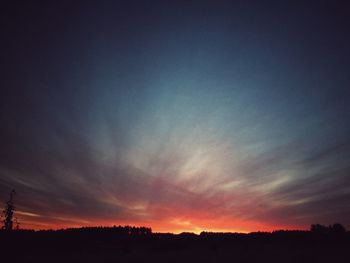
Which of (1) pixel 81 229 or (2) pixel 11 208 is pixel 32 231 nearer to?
(1) pixel 81 229

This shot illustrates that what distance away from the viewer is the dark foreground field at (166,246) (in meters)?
34.2

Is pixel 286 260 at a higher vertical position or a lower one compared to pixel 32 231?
lower

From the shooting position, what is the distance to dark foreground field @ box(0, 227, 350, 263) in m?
34.2

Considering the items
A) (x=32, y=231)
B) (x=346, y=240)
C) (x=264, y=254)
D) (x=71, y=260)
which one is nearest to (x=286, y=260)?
(x=264, y=254)

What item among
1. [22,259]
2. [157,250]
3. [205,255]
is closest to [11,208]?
[22,259]

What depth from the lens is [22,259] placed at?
3422 centimetres

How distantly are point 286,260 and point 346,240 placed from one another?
14542mm

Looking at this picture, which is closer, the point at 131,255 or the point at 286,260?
the point at 286,260


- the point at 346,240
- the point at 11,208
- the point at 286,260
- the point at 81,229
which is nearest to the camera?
the point at 286,260

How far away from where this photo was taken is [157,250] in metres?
40.5

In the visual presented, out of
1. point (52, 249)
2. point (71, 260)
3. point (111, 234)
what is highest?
point (111, 234)

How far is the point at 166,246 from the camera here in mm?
41781

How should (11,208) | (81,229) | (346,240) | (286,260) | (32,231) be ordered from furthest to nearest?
(11,208), (81,229), (32,231), (346,240), (286,260)

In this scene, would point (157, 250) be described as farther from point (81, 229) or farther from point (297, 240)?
point (297, 240)
